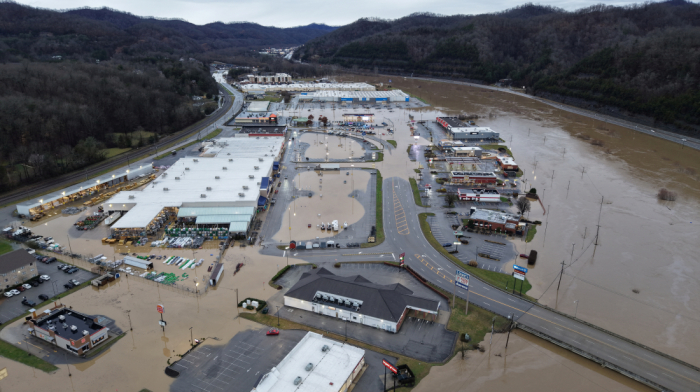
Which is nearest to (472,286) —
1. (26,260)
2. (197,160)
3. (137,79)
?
(26,260)

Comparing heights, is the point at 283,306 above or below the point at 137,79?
below

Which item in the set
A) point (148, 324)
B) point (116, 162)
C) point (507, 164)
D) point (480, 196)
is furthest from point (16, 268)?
point (507, 164)

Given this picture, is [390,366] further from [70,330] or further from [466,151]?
[466,151]

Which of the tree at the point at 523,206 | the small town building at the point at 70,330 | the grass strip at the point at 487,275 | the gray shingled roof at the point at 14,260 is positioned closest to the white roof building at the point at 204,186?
the gray shingled roof at the point at 14,260

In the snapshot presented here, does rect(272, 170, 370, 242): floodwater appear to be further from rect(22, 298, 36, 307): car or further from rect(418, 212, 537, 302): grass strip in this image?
rect(22, 298, 36, 307): car

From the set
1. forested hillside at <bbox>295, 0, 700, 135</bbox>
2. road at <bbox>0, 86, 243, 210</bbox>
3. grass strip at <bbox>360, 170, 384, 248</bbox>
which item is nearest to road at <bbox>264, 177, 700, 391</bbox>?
grass strip at <bbox>360, 170, 384, 248</bbox>

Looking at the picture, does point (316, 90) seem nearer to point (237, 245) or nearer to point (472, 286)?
point (237, 245)
